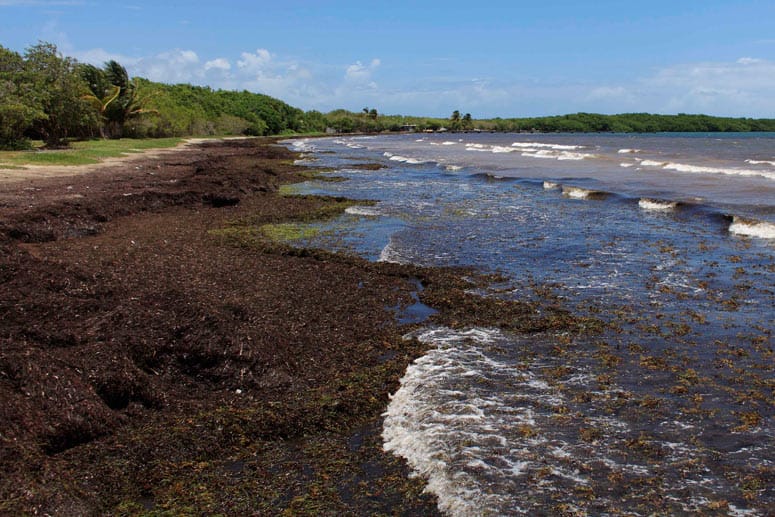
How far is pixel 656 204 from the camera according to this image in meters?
24.5

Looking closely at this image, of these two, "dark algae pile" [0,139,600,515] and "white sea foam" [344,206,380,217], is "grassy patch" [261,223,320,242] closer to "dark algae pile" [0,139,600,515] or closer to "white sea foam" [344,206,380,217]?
"white sea foam" [344,206,380,217]

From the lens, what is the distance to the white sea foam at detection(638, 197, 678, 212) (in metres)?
23.8

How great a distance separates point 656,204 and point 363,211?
40.2 ft

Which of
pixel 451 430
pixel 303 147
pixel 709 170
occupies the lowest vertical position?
pixel 451 430

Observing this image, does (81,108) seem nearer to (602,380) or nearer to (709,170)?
(709,170)

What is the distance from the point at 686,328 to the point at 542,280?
A: 3.52 metres

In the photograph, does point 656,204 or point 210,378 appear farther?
point 656,204

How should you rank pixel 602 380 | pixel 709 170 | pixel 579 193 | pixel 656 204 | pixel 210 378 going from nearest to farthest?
pixel 210 378
pixel 602 380
pixel 656 204
pixel 579 193
pixel 709 170

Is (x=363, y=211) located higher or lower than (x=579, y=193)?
lower

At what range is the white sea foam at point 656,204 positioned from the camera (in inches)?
→ 935

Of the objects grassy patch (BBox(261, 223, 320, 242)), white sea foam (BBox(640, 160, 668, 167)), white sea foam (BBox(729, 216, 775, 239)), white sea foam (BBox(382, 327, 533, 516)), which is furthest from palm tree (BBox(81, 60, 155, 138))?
white sea foam (BBox(382, 327, 533, 516))

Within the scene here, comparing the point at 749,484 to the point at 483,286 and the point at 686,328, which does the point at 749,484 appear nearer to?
the point at 686,328

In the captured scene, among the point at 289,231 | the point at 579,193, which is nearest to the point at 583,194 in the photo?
the point at 579,193

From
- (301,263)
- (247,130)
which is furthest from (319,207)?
(247,130)
